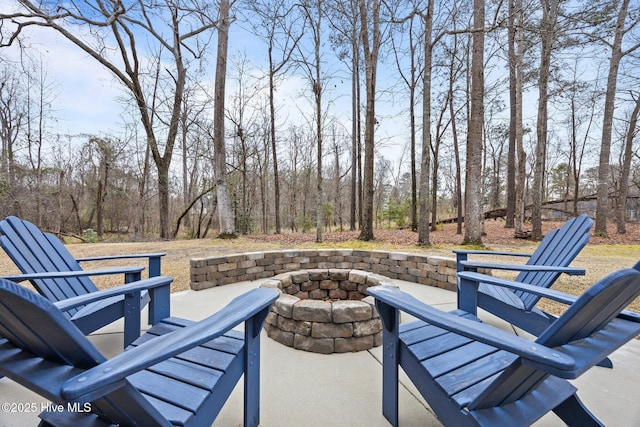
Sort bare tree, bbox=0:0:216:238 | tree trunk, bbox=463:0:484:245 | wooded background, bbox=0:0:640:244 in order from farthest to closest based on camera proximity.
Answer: bare tree, bbox=0:0:216:238 < wooded background, bbox=0:0:640:244 < tree trunk, bbox=463:0:484:245

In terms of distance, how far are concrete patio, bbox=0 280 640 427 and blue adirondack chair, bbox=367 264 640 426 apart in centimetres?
19

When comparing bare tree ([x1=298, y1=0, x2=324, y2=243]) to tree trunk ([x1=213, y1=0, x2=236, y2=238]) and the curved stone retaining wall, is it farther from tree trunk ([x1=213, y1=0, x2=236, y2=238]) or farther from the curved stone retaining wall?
the curved stone retaining wall

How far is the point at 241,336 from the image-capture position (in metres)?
1.38

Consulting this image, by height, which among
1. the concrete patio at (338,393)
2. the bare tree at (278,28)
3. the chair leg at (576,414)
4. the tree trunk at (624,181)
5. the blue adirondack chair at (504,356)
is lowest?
the concrete patio at (338,393)

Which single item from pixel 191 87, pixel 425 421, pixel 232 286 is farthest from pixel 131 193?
pixel 425 421

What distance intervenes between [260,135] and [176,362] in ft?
42.2

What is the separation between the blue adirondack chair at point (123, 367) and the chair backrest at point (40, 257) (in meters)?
1.35

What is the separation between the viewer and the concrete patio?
1.37 m

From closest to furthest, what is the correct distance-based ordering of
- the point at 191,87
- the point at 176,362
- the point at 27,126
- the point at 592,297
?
the point at 592,297
the point at 176,362
the point at 191,87
the point at 27,126

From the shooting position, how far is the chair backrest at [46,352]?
2.03 ft

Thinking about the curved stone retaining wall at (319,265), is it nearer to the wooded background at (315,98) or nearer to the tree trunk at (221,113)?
the wooded background at (315,98)

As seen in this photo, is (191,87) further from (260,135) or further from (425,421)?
(425,421)

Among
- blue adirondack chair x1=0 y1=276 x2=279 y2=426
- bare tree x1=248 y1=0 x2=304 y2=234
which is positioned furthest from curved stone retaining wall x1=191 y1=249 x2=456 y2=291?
bare tree x1=248 y1=0 x2=304 y2=234

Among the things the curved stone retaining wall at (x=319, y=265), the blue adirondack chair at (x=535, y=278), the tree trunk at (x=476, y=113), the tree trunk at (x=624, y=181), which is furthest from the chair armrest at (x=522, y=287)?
the tree trunk at (x=624, y=181)
